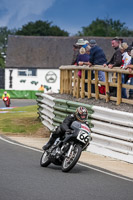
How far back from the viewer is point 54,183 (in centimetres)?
984

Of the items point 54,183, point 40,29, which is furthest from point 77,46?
point 40,29

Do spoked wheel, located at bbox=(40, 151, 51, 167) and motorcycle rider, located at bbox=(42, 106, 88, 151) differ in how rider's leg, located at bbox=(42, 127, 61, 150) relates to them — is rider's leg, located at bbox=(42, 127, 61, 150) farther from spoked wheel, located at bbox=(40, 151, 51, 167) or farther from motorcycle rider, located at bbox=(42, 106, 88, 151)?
spoked wheel, located at bbox=(40, 151, 51, 167)

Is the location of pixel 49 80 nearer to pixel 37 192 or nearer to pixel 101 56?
pixel 101 56

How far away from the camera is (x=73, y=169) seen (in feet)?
38.9

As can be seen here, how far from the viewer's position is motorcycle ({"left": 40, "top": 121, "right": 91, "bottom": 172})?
11266mm

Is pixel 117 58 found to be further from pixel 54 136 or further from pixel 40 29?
pixel 40 29

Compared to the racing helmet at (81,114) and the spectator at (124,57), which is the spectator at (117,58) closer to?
the spectator at (124,57)

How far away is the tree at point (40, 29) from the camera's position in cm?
11881

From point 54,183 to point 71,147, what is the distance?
1616mm

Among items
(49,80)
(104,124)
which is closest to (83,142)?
(104,124)

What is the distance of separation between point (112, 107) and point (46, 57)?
70.9 meters

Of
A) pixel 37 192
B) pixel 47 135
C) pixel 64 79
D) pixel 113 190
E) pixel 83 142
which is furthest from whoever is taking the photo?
pixel 64 79

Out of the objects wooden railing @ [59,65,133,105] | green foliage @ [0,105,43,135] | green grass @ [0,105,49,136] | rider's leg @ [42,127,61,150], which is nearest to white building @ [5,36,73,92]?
green foliage @ [0,105,43,135]

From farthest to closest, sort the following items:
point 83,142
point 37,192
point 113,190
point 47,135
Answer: point 47,135, point 83,142, point 113,190, point 37,192
